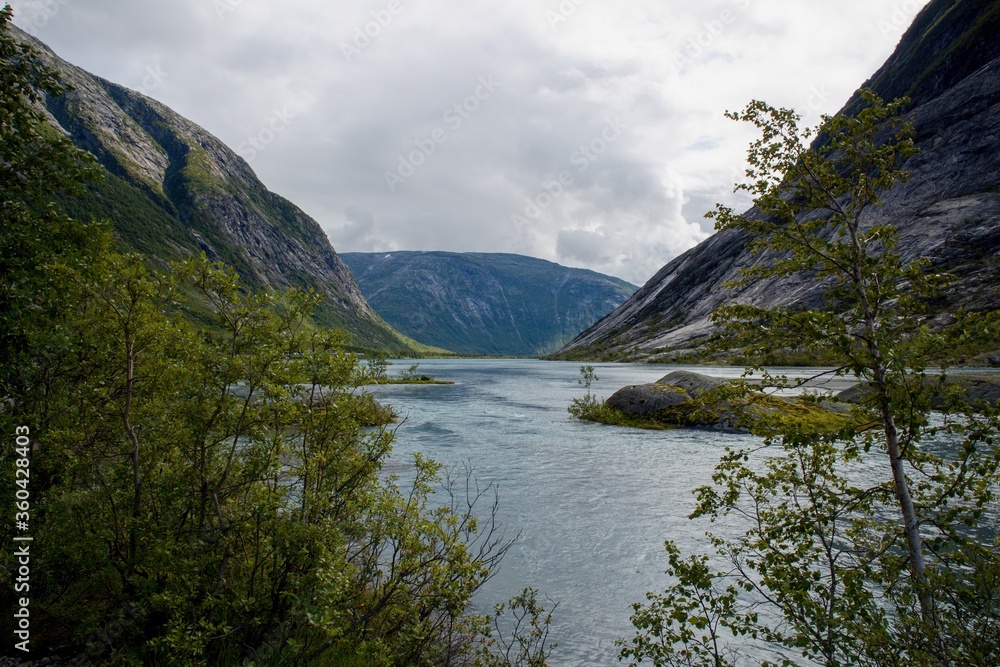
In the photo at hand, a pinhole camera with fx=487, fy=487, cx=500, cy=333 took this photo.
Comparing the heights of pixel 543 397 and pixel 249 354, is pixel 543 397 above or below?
below

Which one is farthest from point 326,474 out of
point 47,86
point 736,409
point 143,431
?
point 47,86

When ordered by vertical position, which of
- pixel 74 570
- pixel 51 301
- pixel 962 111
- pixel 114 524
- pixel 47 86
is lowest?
pixel 74 570

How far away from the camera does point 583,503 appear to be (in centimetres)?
1956

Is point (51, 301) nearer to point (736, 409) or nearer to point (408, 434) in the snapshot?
point (736, 409)

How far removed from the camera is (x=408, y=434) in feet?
116

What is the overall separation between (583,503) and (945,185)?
157511 mm

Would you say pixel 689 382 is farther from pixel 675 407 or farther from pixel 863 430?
pixel 863 430

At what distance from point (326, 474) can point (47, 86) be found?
735 cm

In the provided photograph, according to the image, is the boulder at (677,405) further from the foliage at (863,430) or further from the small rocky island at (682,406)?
the foliage at (863,430)

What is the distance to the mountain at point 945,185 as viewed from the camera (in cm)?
10262

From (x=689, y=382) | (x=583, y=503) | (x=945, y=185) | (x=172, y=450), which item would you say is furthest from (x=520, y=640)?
(x=945, y=185)

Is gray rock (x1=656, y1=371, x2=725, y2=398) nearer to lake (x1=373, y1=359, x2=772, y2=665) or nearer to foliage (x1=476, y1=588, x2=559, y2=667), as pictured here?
lake (x1=373, y1=359, x2=772, y2=665)

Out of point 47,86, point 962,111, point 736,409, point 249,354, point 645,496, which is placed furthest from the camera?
point 962,111

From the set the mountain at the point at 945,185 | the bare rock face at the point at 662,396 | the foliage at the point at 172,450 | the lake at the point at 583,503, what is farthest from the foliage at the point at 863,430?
the mountain at the point at 945,185
